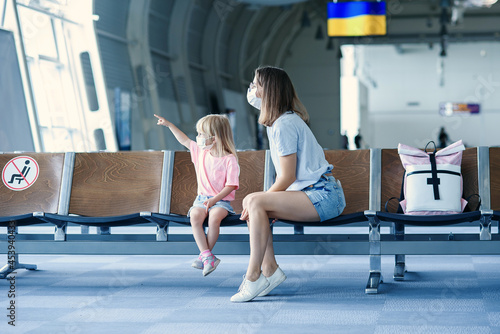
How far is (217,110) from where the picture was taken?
58.6 ft

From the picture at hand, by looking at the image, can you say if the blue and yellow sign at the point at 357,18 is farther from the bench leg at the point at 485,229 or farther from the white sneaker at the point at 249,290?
the white sneaker at the point at 249,290

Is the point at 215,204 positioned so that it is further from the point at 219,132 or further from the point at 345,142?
the point at 345,142

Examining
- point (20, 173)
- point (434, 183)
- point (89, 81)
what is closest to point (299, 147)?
point (434, 183)

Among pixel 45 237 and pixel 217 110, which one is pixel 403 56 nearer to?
pixel 217 110

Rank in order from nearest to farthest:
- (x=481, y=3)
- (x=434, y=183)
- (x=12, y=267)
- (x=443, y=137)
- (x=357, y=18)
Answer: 1. (x=434, y=183)
2. (x=12, y=267)
3. (x=357, y=18)
4. (x=481, y=3)
5. (x=443, y=137)

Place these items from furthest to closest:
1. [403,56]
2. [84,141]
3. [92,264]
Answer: [403,56] → [84,141] → [92,264]

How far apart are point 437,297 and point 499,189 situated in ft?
2.99

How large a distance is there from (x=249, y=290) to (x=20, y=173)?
205cm

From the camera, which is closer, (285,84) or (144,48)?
(285,84)

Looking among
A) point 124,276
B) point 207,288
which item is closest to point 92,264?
point 124,276

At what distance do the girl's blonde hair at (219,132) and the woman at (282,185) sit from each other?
35cm

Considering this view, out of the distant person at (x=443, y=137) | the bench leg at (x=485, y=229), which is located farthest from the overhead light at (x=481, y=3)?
the bench leg at (x=485, y=229)

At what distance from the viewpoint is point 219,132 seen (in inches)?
151

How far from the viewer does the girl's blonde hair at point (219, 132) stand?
3826mm
